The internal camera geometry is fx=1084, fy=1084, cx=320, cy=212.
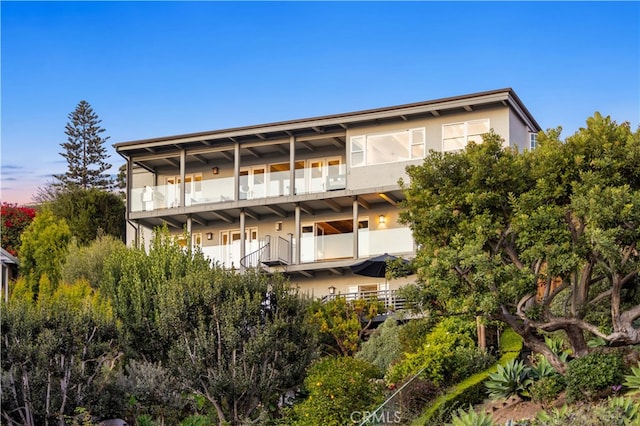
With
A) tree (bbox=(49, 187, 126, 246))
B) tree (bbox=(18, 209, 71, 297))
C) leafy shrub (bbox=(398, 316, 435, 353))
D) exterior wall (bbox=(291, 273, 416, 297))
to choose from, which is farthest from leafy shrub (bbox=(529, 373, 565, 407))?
tree (bbox=(49, 187, 126, 246))

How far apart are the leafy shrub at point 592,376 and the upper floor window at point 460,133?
62.0ft

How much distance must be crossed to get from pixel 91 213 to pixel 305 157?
12.0 m

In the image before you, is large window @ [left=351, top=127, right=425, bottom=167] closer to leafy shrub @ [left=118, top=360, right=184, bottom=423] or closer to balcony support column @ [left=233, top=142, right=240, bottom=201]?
balcony support column @ [left=233, top=142, right=240, bottom=201]

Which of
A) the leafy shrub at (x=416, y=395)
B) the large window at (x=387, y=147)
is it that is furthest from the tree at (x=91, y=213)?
the leafy shrub at (x=416, y=395)

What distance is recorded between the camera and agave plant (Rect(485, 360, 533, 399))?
76.9ft

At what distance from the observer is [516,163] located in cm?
2380

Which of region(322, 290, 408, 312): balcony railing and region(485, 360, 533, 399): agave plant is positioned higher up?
region(322, 290, 408, 312): balcony railing

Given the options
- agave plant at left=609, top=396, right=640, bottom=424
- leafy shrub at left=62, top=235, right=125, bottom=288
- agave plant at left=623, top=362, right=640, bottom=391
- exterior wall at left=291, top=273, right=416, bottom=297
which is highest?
leafy shrub at left=62, top=235, right=125, bottom=288

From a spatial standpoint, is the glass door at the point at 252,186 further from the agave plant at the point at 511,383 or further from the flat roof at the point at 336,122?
the agave plant at the point at 511,383

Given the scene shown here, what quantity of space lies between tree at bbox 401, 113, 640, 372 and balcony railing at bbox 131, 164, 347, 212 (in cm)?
1830

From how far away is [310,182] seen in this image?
43.1 metres

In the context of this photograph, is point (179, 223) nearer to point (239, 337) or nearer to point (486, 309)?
point (239, 337)

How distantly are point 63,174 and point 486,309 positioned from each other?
51.0 m

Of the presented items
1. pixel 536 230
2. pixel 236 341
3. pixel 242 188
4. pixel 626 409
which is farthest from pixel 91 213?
pixel 626 409
